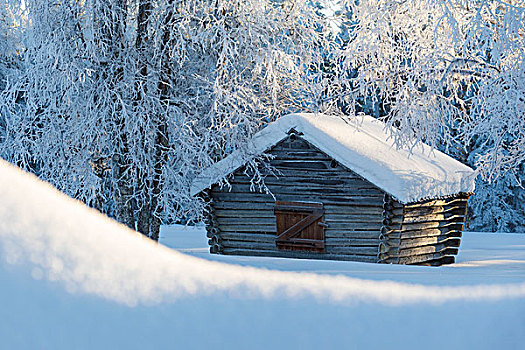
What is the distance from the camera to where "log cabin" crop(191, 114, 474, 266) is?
42.1ft

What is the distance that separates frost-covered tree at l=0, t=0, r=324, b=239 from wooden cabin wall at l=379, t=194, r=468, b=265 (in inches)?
128

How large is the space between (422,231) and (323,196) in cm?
286

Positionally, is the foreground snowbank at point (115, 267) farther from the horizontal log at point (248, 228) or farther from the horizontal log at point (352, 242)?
the horizontal log at point (248, 228)

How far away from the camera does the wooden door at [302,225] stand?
13461 millimetres

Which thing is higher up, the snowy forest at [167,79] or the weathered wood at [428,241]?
the snowy forest at [167,79]

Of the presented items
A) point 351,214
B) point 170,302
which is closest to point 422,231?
point 351,214

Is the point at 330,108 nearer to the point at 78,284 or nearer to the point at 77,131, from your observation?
the point at 77,131

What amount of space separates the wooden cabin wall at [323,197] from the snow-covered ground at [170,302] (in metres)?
11.8

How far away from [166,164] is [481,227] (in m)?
22.3

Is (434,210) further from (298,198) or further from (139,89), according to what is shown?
(139,89)

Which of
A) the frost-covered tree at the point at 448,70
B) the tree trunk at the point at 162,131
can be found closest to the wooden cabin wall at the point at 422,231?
the frost-covered tree at the point at 448,70

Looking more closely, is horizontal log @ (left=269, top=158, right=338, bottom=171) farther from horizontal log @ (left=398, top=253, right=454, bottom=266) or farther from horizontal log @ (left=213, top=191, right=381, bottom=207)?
horizontal log @ (left=398, top=253, right=454, bottom=266)

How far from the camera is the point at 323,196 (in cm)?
1338

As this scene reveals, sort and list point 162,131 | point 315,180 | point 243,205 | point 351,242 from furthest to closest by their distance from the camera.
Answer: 1. point 243,205
2. point 351,242
3. point 315,180
4. point 162,131
